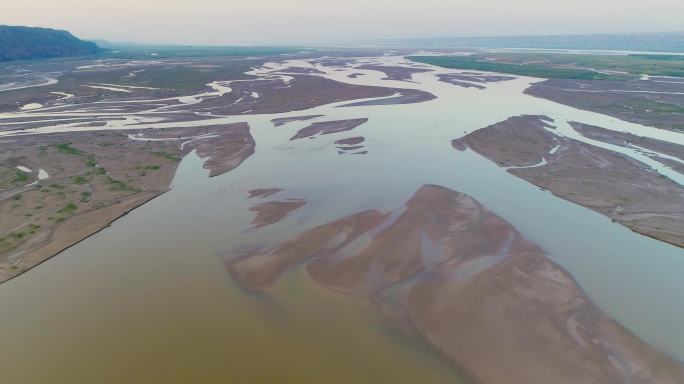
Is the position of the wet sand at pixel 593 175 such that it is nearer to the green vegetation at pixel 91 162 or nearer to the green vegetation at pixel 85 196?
the green vegetation at pixel 85 196

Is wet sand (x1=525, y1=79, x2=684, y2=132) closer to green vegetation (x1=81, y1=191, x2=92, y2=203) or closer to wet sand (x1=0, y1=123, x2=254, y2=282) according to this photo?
wet sand (x1=0, y1=123, x2=254, y2=282)

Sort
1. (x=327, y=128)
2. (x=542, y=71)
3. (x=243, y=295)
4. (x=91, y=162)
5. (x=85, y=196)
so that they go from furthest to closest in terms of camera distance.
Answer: (x=542, y=71) < (x=327, y=128) < (x=91, y=162) < (x=85, y=196) < (x=243, y=295)

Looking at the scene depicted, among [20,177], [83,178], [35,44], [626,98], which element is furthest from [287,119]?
[35,44]

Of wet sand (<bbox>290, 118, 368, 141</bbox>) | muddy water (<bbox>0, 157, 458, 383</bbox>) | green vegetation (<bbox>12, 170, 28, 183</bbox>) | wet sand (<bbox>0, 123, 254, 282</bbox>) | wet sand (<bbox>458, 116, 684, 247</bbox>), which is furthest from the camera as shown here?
wet sand (<bbox>290, 118, 368, 141</bbox>)

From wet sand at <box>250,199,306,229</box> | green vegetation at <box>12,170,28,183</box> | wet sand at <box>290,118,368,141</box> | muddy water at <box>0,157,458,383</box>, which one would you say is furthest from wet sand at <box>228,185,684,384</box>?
green vegetation at <box>12,170,28,183</box>

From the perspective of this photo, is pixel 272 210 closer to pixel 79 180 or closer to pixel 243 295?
pixel 243 295

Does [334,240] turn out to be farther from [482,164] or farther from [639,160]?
[639,160]

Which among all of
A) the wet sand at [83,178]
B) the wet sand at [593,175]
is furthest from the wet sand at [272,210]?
the wet sand at [593,175]
